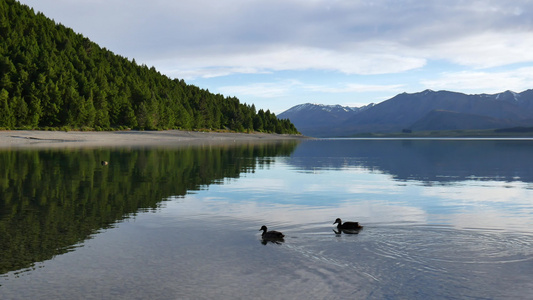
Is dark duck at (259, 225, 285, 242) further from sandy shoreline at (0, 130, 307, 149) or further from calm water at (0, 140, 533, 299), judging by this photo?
sandy shoreline at (0, 130, 307, 149)

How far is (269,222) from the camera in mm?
18500

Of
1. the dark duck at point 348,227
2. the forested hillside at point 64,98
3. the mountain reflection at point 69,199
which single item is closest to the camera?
the mountain reflection at point 69,199

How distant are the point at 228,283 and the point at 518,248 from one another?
30.0 feet

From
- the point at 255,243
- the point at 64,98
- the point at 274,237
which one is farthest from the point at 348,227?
the point at 64,98

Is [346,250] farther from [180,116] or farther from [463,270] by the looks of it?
[180,116]

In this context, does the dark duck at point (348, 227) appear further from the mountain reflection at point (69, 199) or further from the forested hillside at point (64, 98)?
the forested hillside at point (64, 98)

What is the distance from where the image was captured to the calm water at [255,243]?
415 inches

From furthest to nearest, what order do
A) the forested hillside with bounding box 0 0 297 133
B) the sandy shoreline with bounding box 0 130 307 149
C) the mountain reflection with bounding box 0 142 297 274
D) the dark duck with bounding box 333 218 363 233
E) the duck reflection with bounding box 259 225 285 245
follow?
the forested hillside with bounding box 0 0 297 133 → the sandy shoreline with bounding box 0 130 307 149 → the dark duck with bounding box 333 218 363 233 → the duck reflection with bounding box 259 225 285 245 → the mountain reflection with bounding box 0 142 297 274

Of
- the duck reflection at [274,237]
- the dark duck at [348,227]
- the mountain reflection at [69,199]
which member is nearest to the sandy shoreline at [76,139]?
the mountain reflection at [69,199]

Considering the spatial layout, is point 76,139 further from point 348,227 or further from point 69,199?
point 348,227

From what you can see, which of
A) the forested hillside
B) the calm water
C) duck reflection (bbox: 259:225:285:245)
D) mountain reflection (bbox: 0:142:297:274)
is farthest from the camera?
the forested hillside

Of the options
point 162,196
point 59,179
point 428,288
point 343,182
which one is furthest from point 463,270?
point 59,179

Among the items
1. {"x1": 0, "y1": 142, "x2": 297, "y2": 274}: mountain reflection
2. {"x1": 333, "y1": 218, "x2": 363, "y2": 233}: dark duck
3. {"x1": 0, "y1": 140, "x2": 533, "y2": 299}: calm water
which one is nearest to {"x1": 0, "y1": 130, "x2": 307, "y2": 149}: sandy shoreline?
{"x1": 0, "y1": 142, "x2": 297, "y2": 274}: mountain reflection

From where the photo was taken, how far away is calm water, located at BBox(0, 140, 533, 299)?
10539mm
